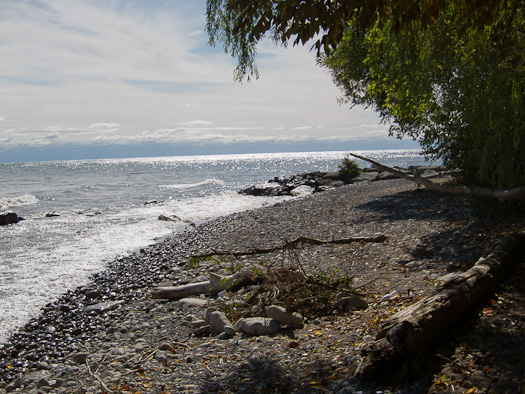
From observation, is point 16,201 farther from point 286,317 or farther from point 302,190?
point 286,317

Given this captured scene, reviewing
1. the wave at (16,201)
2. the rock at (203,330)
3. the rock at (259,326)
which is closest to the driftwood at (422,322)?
the rock at (259,326)

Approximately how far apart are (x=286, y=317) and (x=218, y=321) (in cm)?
122

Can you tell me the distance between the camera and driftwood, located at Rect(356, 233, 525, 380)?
13.9 feet

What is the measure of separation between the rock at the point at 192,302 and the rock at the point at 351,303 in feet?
10.2

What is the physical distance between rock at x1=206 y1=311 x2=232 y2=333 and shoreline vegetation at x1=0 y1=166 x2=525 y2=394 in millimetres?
185

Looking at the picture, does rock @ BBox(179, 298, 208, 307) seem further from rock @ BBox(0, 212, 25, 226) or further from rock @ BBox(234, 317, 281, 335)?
rock @ BBox(0, 212, 25, 226)

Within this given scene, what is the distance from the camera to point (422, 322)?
447cm

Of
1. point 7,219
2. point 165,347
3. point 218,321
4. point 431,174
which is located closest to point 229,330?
point 218,321

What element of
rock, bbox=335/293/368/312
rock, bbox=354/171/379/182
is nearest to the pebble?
rock, bbox=335/293/368/312

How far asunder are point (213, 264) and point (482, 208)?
25.1 feet

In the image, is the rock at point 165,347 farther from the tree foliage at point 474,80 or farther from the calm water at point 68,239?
the tree foliage at point 474,80

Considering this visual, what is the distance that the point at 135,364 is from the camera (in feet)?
20.2

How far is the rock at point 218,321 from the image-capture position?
6746 mm

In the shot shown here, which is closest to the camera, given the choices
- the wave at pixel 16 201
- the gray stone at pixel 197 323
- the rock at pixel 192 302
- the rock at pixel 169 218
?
the gray stone at pixel 197 323
